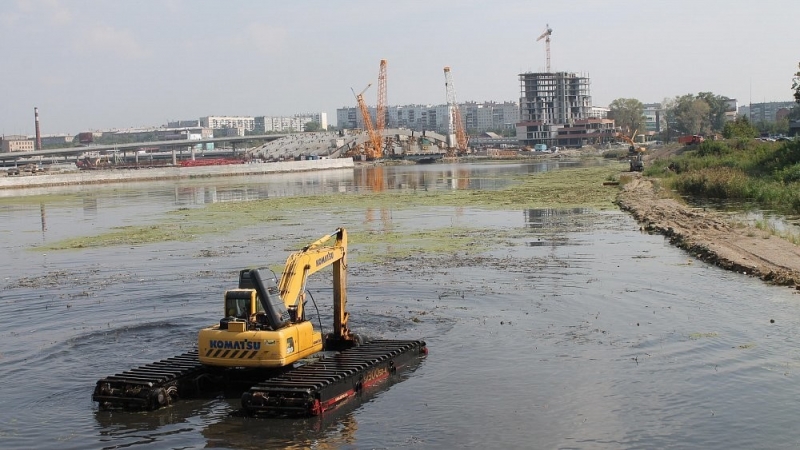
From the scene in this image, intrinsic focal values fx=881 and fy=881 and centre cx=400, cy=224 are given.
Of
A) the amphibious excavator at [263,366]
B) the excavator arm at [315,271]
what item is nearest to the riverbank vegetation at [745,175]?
the excavator arm at [315,271]

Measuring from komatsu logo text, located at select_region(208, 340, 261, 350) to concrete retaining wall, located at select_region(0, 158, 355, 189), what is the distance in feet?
344

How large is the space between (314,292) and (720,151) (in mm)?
63554

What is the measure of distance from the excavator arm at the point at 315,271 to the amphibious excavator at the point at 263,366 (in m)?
0.02

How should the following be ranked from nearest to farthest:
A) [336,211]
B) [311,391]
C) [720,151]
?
1. [311,391]
2. [336,211]
3. [720,151]

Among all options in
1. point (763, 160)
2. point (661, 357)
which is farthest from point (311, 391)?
point (763, 160)

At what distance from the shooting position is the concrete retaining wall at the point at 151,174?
112 meters

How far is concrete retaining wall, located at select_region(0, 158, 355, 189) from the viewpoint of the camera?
11212cm

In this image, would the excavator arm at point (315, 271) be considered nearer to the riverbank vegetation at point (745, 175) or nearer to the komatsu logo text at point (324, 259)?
the komatsu logo text at point (324, 259)

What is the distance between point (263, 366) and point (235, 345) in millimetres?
557

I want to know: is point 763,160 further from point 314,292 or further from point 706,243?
point 314,292

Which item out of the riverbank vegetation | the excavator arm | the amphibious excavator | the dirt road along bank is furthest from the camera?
the riverbank vegetation

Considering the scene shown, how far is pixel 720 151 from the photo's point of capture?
258 feet

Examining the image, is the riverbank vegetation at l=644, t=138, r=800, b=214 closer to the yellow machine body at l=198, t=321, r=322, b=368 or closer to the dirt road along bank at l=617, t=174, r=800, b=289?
the dirt road along bank at l=617, t=174, r=800, b=289

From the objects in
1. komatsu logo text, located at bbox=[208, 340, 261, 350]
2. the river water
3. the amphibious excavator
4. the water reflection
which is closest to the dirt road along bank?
the river water
